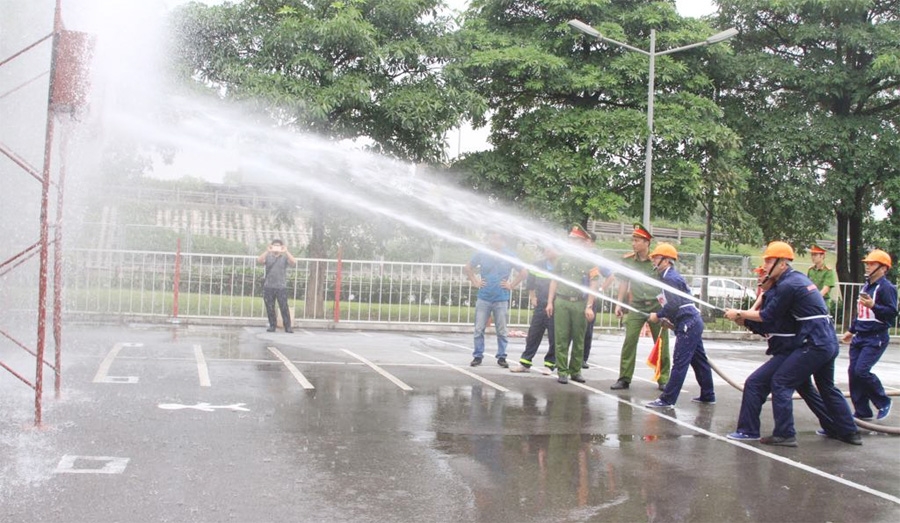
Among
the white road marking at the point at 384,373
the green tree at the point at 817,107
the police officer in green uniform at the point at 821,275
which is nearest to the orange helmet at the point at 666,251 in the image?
the white road marking at the point at 384,373

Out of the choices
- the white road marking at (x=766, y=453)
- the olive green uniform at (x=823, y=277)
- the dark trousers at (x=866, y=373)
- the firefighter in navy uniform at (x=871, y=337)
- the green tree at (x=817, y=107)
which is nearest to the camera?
the white road marking at (x=766, y=453)

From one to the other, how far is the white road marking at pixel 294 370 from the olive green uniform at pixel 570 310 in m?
3.06

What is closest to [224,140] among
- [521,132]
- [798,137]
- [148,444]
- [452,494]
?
[148,444]

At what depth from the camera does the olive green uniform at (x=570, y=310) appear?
11297 mm

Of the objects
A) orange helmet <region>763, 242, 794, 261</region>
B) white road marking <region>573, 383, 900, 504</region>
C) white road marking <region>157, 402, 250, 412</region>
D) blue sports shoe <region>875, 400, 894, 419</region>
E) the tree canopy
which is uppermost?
the tree canopy

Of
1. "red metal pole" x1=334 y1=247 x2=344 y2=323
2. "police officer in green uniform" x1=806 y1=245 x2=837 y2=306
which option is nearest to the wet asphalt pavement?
"police officer in green uniform" x1=806 y1=245 x2=837 y2=306

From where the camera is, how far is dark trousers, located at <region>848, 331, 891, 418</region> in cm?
968

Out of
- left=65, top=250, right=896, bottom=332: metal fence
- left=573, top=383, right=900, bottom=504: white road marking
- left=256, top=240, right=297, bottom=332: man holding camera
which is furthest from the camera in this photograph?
left=65, top=250, right=896, bottom=332: metal fence

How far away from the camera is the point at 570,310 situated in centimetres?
1130

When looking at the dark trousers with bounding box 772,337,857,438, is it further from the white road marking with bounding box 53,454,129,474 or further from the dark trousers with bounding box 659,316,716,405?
the white road marking with bounding box 53,454,129,474

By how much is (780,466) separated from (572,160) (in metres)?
17.5

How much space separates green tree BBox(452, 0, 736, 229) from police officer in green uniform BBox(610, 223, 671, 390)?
515 inches

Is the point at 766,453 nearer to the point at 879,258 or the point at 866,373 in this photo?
the point at 866,373

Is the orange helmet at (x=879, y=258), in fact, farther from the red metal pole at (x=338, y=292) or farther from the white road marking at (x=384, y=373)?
the red metal pole at (x=338, y=292)
